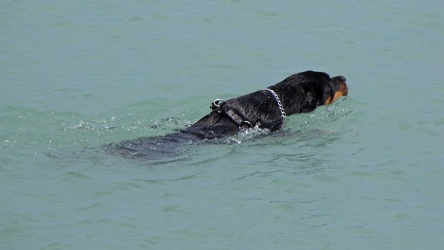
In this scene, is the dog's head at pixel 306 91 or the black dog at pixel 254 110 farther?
the dog's head at pixel 306 91

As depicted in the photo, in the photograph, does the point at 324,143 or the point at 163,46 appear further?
the point at 163,46

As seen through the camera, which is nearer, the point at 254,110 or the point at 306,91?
the point at 254,110

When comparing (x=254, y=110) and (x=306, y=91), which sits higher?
(x=306, y=91)

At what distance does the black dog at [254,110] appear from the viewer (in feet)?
28.2

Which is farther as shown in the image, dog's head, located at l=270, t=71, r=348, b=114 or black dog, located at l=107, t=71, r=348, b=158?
dog's head, located at l=270, t=71, r=348, b=114

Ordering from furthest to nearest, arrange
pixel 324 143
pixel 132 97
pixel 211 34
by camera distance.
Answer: pixel 211 34 → pixel 132 97 → pixel 324 143

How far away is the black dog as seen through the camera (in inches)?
339

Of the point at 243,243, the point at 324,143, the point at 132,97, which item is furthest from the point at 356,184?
the point at 132,97

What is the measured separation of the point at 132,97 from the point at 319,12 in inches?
150

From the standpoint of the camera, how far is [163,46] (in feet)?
38.8

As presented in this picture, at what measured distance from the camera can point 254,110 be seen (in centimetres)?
919

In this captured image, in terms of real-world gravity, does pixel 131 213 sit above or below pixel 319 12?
below

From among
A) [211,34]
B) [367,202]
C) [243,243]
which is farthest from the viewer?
[211,34]

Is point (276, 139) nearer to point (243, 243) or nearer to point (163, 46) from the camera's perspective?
point (243, 243)
